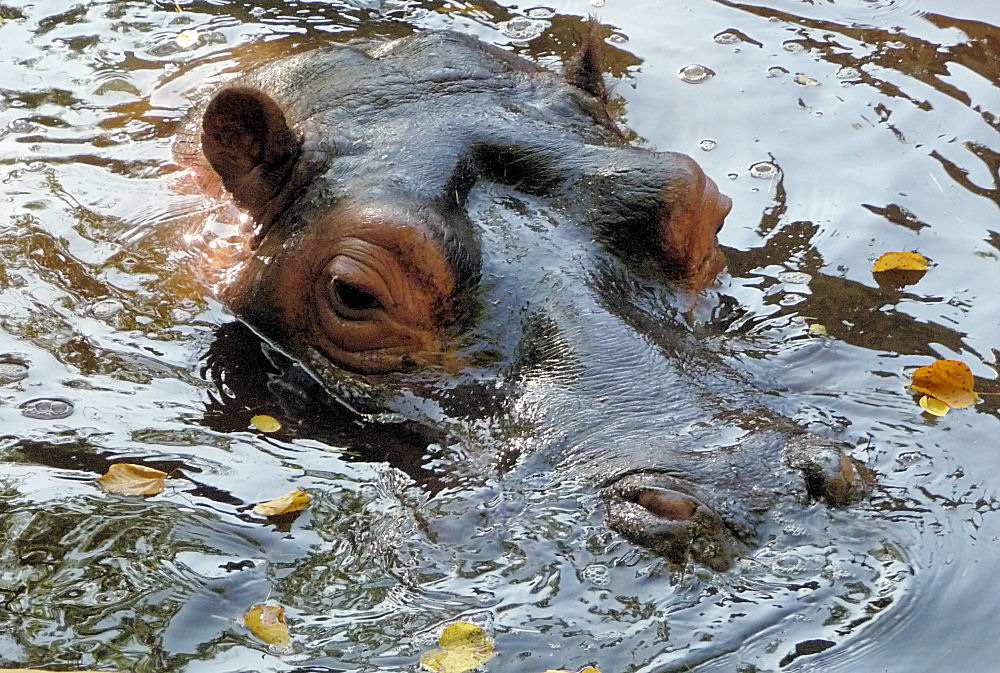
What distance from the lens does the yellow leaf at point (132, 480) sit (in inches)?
219

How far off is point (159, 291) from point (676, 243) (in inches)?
106

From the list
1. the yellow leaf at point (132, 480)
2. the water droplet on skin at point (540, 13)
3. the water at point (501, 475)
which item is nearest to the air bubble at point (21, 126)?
the water at point (501, 475)

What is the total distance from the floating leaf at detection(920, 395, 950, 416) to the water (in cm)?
6

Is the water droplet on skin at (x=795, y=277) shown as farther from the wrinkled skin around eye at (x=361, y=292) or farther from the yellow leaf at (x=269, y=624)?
the yellow leaf at (x=269, y=624)

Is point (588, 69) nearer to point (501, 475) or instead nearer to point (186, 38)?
point (501, 475)

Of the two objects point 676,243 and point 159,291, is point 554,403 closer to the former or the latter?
point 676,243

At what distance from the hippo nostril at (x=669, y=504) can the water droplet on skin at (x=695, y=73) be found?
5.66 m

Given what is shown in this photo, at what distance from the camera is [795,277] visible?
24.6ft

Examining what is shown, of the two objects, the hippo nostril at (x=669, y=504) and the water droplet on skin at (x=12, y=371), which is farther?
the water droplet on skin at (x=12, y=371)

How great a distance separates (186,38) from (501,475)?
570cm

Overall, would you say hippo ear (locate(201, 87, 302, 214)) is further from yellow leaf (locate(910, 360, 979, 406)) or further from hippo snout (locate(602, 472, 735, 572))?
yellow leaf (locate(910, 360, 979, 406))

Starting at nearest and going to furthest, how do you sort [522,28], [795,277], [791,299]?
1. [791,299]
2. [795,277]
3. [522,28]

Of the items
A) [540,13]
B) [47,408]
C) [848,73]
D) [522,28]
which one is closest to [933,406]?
[47,408]

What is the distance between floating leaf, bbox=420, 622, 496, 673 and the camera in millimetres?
4484
